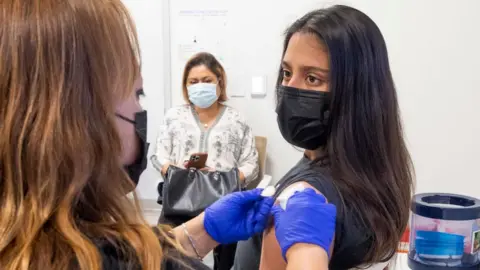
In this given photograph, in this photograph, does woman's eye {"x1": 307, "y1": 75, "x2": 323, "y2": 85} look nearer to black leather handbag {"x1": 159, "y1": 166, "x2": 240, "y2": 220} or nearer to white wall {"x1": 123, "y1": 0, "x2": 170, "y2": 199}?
black leather handbag {"x1": 159, "y1": 166, "x2": 240, "y2": 220}

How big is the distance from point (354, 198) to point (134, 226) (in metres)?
0.55

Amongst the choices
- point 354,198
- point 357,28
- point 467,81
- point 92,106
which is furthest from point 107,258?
point 467,81

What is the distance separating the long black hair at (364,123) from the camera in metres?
1.09

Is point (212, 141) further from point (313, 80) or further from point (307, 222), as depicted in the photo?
point (307, 222)

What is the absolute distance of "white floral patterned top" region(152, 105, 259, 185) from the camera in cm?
297

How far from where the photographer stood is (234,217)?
133 centimetres

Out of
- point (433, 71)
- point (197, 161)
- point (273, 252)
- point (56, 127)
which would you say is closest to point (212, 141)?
point (197, 161)

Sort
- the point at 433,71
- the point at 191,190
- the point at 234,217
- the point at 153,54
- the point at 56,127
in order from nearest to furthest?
the point at 56,127
the point at 234,217
the point at 191,190
the point at 433,71
the point at 153,54

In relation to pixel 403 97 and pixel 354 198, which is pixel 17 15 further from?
pixel 403 97

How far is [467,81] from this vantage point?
2.93 meters

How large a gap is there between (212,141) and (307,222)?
2025 mm

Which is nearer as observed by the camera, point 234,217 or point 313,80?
point 313,80

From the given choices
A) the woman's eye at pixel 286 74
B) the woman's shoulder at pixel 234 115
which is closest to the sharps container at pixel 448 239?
the woman's eye at pixel 286 74

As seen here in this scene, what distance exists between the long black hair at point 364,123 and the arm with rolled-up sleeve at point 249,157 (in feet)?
6.04
